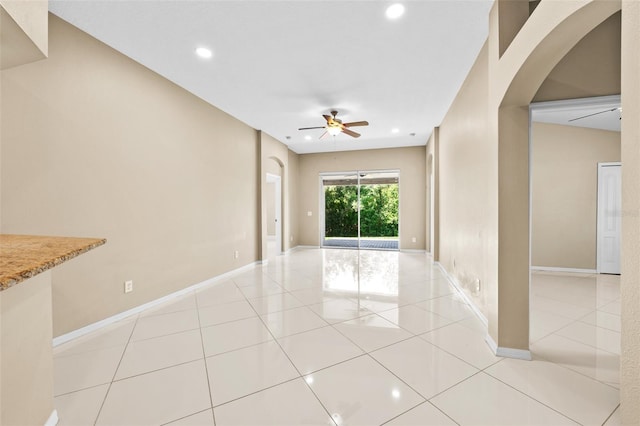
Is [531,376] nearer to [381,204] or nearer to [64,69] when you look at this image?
[64,69]

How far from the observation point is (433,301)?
3451mm

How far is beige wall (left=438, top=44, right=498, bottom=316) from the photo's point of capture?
8.09ft

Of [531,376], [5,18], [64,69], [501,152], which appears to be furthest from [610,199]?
[64,69]

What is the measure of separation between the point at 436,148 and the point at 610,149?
3.04 m

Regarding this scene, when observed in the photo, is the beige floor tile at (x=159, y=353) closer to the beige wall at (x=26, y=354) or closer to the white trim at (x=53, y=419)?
the white trim at (x=53, y=419)

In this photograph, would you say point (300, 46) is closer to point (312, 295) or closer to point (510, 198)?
point (510, 198)

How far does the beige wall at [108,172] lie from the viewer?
217cm

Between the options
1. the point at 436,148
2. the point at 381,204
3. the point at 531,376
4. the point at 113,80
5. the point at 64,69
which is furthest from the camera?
the point at 381,204

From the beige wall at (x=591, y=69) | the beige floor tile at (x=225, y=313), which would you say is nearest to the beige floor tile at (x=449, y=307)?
the beige floor tile at (x=225, y=313)

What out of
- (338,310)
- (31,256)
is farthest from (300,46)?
(338,310)

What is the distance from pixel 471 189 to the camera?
325cm

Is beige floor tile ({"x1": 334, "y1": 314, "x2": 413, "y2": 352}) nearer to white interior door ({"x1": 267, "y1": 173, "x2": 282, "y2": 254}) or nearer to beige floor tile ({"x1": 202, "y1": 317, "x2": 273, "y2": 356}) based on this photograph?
beige floor tile ({"x1": 202, "y1": 317, "x2": 273, "y2": 356})

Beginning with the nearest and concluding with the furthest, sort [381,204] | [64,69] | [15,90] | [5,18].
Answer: [5,18] < [15,90] < [64,69] < [381,204]

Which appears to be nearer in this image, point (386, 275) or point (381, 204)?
point (386, 275)
